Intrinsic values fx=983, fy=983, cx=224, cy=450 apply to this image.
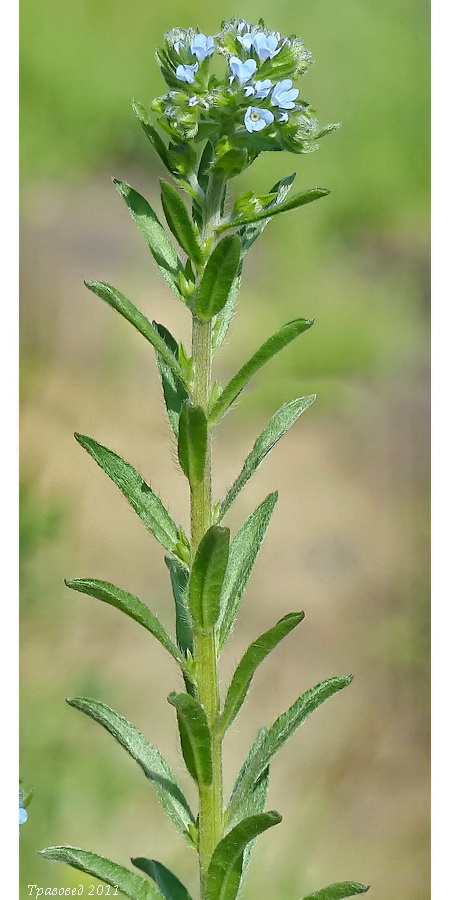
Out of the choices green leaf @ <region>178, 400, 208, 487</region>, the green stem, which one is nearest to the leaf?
the green stem

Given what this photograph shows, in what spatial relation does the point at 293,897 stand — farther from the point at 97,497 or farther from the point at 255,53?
the point at 255,53

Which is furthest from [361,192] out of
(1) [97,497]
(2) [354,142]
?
(1) [97,497]

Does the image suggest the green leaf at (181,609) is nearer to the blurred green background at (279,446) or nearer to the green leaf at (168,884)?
the green leaf at (168,884)

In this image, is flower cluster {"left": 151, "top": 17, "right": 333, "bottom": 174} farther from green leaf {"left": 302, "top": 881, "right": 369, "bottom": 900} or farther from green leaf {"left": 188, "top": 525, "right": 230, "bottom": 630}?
green leaf {"left": 302, "top": 881, "right": 369, "bottom": 900}

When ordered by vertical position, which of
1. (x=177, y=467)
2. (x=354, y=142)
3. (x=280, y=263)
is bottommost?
(x=177, y=467)

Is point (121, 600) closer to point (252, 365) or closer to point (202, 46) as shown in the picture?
point (252, 365)

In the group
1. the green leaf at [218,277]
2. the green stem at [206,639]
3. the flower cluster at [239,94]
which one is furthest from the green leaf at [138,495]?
the flower cluster at [239,94]

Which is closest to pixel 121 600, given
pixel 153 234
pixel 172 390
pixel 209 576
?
pixel 209 576
